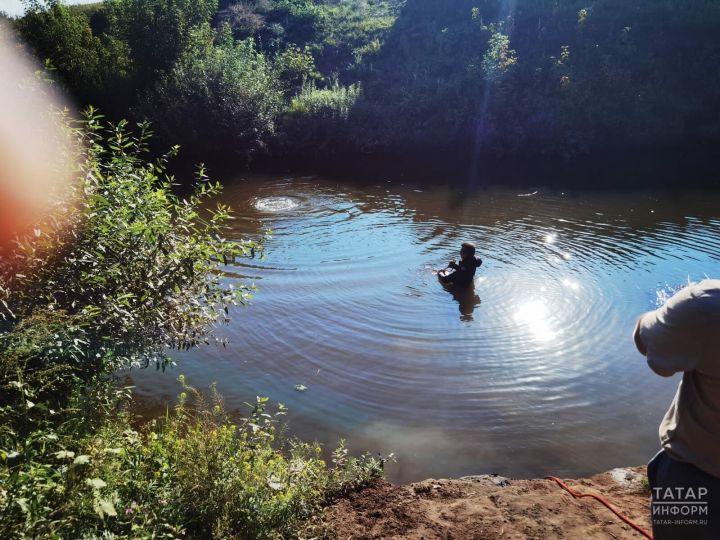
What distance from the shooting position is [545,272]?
10.6m

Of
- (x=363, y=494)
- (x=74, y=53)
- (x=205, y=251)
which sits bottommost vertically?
(x=363, y=494)

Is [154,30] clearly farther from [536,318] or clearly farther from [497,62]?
[536,318]

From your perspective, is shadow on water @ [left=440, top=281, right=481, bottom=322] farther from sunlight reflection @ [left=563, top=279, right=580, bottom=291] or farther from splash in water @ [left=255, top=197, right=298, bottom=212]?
splash in water @ [left=255, top=197, right=298, bottom=212]

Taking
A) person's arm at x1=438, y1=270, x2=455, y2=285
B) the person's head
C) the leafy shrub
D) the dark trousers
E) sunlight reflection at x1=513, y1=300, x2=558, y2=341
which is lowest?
sunlight reflection at x1=513, y1=300, x2=558, y2=341

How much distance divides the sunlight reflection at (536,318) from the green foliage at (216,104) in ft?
53.1

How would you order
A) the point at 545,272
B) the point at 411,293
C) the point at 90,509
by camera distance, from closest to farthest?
1. the point at 90,509
2. the point at 411,293
3. the point at 545,272

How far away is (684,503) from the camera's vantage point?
99.5 inches

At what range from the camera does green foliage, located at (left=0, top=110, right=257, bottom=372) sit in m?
4.64

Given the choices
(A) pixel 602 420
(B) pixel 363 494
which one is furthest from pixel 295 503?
(A) pixel 602 420

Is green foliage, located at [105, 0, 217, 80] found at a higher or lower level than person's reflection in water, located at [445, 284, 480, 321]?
higher

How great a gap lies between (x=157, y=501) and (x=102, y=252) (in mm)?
2487

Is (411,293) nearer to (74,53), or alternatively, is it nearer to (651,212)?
(651,212)

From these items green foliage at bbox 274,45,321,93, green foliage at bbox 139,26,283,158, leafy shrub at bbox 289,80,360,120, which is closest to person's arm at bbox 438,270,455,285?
green foliage at bbox 139,26,283,158

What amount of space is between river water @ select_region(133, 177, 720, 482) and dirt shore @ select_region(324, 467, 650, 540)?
1.85ft
